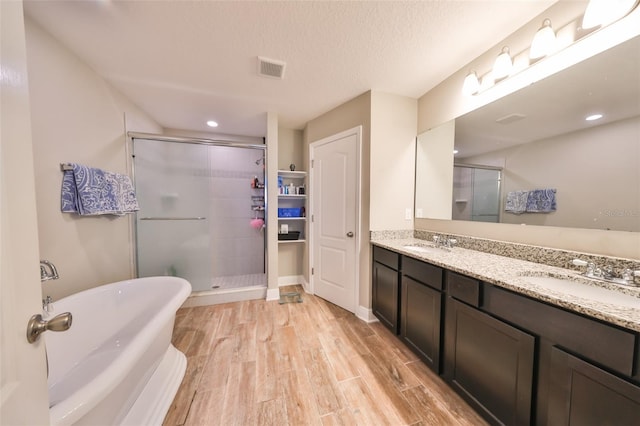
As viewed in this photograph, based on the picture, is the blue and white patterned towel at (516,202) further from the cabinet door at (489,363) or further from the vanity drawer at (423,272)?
the cabinet door at (489,363)

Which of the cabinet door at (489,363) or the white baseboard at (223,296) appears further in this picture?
the white baseboard at (223,296)

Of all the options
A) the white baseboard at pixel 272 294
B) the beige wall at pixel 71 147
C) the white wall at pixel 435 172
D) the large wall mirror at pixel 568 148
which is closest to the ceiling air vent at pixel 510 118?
the large wall mirror at pixel 568 148

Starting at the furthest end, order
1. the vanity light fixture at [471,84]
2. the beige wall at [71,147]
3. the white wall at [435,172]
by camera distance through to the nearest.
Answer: the white wall at [435,172] → the vanity light fixture at [471,84] → the beige wall at [71,147]

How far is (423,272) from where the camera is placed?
163 centimetres

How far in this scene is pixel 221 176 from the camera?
3477mm

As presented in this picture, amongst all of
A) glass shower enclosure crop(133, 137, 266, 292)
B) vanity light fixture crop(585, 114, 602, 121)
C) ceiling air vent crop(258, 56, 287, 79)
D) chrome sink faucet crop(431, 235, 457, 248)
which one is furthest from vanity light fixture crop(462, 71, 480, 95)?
glass shower enclosure crop(133, 137, 266, 292)

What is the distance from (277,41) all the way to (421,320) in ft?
7.78

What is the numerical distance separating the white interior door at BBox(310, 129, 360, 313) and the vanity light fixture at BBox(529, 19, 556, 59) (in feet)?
4.58

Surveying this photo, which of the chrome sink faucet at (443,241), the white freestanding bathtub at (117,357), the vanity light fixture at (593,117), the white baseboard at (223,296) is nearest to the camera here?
the white freestanding bathtub at (117,357)

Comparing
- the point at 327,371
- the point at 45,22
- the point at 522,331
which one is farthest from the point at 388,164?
the point at 45,22

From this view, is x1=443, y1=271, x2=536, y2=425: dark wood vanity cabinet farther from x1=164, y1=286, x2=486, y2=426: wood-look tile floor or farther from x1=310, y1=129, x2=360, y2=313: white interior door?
x1=310, y1=129, x2=360, y2=313: white interior door

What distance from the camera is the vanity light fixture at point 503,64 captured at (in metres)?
1.50

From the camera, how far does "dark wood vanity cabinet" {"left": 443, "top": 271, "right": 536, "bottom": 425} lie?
104 centimetres

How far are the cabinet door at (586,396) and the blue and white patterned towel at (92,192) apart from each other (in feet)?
9.90
